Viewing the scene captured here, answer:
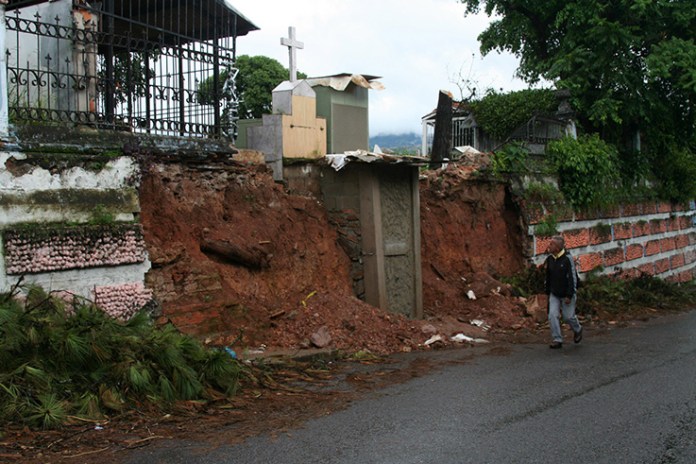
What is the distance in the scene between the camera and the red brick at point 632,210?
2039 cm

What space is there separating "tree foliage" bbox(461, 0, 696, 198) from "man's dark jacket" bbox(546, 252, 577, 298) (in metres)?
8.22

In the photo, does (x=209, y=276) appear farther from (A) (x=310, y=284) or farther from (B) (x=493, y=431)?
(B) (x=493, y=431)

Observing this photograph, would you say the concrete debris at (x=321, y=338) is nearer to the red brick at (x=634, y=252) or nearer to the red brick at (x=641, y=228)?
the red brick at (x=634, y=252)

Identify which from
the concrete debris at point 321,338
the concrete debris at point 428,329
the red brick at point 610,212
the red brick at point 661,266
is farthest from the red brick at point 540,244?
the concrete debris at point 321,338

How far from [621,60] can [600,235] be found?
4.47 meters

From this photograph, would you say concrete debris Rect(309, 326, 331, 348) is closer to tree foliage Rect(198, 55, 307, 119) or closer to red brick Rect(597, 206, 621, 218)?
red brick Rect(597, 206, 621, 218)

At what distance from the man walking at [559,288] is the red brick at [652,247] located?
1042 centimetres

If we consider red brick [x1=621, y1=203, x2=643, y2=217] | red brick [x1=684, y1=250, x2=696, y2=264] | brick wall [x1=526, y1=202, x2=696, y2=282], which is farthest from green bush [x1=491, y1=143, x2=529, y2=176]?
red brick [x1=684, y1=250, x2=696, y2=264]

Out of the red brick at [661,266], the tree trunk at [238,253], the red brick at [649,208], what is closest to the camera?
the tree trunk at [238,253]

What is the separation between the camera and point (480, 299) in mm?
14914

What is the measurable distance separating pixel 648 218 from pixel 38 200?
57.9 feet

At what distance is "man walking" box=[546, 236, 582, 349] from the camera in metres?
11.9

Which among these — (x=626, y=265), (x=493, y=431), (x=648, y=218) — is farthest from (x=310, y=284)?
(x=648, y=218)

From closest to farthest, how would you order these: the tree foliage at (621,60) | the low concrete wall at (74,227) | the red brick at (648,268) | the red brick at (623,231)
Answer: the low concrete wall at (74,227)
the tree foliage at (621,60)
the red brick at (623,231)
the red brick at (648,268)
